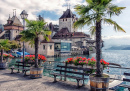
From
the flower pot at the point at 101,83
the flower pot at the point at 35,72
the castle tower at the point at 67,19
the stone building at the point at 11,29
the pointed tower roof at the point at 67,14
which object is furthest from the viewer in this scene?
the pointed tower roof at the point at 67,14

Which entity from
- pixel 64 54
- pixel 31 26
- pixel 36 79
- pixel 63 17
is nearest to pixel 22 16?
pixel 31 26

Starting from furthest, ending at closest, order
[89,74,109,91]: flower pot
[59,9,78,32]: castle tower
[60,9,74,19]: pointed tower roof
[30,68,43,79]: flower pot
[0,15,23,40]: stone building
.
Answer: [60,9,74,19]: pointed tower roof < [59,9,78,32]: castle tower < [0,15,23,40]: stone building < [30,68,43,79]: flower pot < [89,74,109,91]: flower pot

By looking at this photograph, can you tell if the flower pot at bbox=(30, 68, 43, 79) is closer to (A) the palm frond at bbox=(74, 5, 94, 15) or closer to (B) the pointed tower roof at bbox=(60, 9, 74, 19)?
(A) the palm frond at bbox=(74, 5, 94, 15)

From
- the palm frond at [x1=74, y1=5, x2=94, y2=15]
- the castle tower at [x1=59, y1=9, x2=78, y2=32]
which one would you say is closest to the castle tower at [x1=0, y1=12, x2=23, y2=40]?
the castle tower at [x1=59, y1=9, x2=78, y2=32]

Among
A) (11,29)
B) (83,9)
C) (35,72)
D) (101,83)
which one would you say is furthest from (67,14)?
(101,83)

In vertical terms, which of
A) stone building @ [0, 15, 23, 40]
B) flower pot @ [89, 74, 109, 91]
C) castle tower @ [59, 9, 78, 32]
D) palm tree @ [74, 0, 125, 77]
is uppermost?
castle tower @ [59, 9, 78, 32]

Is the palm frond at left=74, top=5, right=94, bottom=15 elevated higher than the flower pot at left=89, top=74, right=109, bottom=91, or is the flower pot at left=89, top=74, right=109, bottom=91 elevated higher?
the palm frond at left=74, top=5, right=94, bottom=15

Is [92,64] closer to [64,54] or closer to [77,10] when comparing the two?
[77,10]

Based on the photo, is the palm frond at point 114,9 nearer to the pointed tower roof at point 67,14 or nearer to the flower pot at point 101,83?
the flower pot at point 101,83

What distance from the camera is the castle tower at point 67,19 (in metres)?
82.1

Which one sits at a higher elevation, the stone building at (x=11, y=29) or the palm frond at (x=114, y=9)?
the stone building at (x=11, y=29)

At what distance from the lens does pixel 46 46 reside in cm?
5016

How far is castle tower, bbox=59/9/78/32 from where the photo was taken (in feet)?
269

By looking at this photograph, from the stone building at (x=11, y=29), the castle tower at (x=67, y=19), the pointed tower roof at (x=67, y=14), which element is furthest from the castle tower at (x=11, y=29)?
the pointed tower roof at (x=67, y=14)
